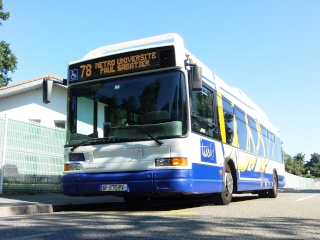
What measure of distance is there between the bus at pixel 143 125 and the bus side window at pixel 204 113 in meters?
0.02

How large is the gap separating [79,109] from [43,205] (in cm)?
215

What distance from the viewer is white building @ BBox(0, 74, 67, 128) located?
71.0 ft

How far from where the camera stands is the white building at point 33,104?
21.6 m

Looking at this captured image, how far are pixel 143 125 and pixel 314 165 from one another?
157447mm

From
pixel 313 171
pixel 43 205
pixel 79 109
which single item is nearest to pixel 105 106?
pixel 79 109

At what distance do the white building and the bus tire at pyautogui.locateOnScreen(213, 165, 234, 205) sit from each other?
45.2 feet

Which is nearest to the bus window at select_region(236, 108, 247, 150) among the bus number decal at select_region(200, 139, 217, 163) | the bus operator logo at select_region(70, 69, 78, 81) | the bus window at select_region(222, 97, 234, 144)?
the bus window at select_region(222, 97, 234, 144)

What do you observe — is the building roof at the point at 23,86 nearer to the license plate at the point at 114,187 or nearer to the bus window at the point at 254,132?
the bus window at the point at 254,132

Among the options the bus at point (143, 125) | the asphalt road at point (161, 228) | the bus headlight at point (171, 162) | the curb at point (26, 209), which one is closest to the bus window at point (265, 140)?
the bus at point (143, 125)

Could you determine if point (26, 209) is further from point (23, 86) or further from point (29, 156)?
point (23, 86)

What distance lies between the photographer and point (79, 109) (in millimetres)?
8633

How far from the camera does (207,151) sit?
28.0 feet

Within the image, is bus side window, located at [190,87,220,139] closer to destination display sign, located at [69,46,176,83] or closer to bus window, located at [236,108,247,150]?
destination display sign, located at [69,46,176,83]

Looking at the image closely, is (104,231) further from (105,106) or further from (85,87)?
(85,87)
